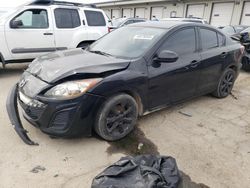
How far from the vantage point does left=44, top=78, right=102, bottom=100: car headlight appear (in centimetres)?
263

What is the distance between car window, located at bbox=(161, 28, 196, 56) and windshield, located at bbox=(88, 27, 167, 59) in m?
0.18

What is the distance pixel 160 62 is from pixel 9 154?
232cm

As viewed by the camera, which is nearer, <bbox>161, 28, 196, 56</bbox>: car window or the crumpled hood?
the crumpled hood

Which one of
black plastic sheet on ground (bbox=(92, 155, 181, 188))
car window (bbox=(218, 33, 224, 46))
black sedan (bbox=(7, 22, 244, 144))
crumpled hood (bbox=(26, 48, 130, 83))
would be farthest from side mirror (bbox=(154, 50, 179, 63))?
car window (bbox=(218, 33, 224, 46))

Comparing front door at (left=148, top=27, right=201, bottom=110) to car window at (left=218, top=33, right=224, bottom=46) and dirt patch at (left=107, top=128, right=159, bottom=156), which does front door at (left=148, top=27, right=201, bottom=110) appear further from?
car window at (left=218, top=33, right=224, bottom=46)

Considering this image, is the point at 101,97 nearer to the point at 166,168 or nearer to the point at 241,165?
the point at 166,168

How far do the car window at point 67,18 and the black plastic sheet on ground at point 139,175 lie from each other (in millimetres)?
5509

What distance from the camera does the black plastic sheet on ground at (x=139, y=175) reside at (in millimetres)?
1853

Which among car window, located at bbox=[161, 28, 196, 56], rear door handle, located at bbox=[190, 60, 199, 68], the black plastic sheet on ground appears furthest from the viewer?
rear door handle, located at bbox=[190, 60, 199, 68]

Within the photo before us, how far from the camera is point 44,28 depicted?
249 inches

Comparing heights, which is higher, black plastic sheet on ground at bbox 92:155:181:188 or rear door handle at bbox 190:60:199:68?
rear door handle at bbox 190:60:199:68

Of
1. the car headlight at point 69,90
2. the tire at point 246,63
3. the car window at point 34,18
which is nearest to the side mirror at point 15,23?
the car window at point 34,18

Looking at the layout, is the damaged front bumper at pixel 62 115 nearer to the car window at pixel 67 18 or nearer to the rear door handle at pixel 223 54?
the rear door handle at pixel 223 54

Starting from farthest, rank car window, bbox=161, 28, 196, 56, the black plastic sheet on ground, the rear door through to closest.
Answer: the rear door
car window, bbox=161, 28, 196, 56
the black plastic sheet on ground
